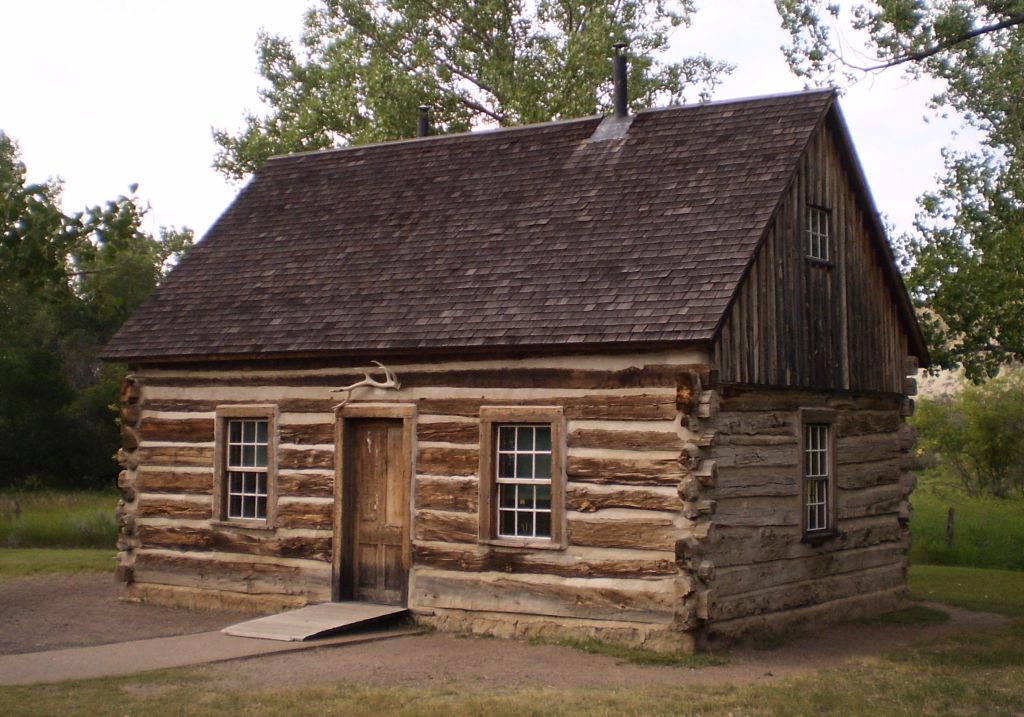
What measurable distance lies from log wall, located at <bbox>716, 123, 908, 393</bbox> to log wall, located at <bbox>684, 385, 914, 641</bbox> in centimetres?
28

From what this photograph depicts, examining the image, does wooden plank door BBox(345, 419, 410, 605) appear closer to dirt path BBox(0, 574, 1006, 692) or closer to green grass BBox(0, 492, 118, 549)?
dirt path BBox(0, 574, 1006, 692)

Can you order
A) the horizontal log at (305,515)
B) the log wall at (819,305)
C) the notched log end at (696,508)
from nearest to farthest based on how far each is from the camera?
1. the notched log end at (696,508)
2. the log wall at (819,305)
3. the horizontal log at (305,515)

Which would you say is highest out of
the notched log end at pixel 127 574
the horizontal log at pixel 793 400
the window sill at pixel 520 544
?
the horizontal log at pixel 793 400

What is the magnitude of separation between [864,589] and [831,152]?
5.64 m

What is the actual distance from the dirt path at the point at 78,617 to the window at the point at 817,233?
8.40 m

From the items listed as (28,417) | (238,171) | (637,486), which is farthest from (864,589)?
(28,417)

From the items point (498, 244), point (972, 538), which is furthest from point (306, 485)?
point (972, 538)

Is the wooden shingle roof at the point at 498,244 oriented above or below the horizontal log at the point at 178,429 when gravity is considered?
above

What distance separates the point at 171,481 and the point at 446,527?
429 cm

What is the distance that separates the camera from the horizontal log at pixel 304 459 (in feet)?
52.5

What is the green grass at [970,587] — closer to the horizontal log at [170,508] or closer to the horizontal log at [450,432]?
the horizontal log at [450,432]

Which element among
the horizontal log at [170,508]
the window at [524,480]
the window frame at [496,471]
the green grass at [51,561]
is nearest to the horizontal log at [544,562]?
the window frame at [496,471]

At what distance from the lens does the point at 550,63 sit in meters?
32.7

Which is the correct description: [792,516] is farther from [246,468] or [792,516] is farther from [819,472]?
[246,468]
